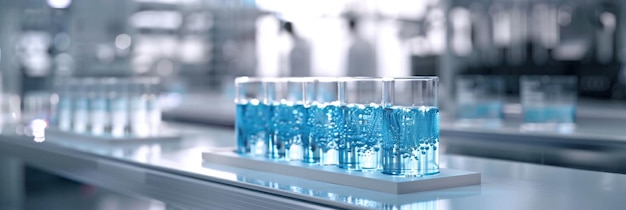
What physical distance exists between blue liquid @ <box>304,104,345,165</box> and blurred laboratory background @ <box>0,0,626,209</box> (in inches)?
74.5

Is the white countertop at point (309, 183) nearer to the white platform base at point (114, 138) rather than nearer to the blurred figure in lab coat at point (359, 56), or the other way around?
the white platform base at point (114, 138)

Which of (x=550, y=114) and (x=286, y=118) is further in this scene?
(x=550, y=114)

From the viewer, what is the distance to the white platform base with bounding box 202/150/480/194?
4.41 feet

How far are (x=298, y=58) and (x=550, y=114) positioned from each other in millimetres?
2843

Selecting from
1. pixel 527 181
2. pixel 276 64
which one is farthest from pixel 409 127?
pixel 276 64

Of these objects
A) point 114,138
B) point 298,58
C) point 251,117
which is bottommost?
point 114,138

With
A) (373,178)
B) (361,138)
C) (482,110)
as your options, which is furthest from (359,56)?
(373,178)

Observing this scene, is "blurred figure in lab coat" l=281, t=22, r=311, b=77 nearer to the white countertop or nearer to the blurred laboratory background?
the blurred laboratory background

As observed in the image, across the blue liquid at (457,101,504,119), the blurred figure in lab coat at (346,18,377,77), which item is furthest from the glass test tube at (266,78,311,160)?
the blurred figure in lab coat at (346,18,377,77)

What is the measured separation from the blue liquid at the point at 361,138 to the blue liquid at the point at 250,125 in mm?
344

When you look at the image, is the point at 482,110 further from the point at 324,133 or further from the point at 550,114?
the point at 324,133

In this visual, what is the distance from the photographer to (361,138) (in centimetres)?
150

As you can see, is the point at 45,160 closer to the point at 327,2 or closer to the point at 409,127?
the point at 409,127

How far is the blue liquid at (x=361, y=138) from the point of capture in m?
1.47
